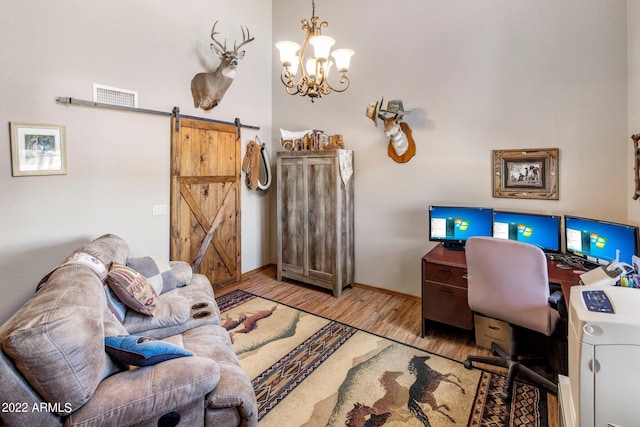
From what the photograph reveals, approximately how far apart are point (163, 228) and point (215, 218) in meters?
0.67

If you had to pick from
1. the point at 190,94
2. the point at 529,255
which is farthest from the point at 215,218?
the point at 529,255

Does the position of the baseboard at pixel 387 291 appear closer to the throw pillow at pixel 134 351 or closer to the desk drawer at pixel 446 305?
the desk drawer at pixel 446 305

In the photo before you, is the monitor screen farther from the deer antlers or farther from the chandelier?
the deer antlers

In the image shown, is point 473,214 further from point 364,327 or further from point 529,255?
point 364,327

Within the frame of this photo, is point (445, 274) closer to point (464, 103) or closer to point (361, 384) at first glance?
point (361, 384)

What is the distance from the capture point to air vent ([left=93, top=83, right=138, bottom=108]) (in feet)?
10.1

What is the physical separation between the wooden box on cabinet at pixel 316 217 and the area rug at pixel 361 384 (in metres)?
1.04

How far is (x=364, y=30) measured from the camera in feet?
13.3

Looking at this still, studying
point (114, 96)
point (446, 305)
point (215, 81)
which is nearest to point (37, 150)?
point (114, 96)

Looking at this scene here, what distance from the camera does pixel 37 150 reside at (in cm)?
274

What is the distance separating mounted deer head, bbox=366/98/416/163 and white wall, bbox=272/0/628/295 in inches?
4.2

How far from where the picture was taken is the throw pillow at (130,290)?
213cm

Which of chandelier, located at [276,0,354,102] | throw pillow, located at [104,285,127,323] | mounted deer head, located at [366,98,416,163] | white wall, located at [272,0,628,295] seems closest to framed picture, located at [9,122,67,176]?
throw pillow, located at [104,285,127,323]

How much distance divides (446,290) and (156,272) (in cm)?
255
